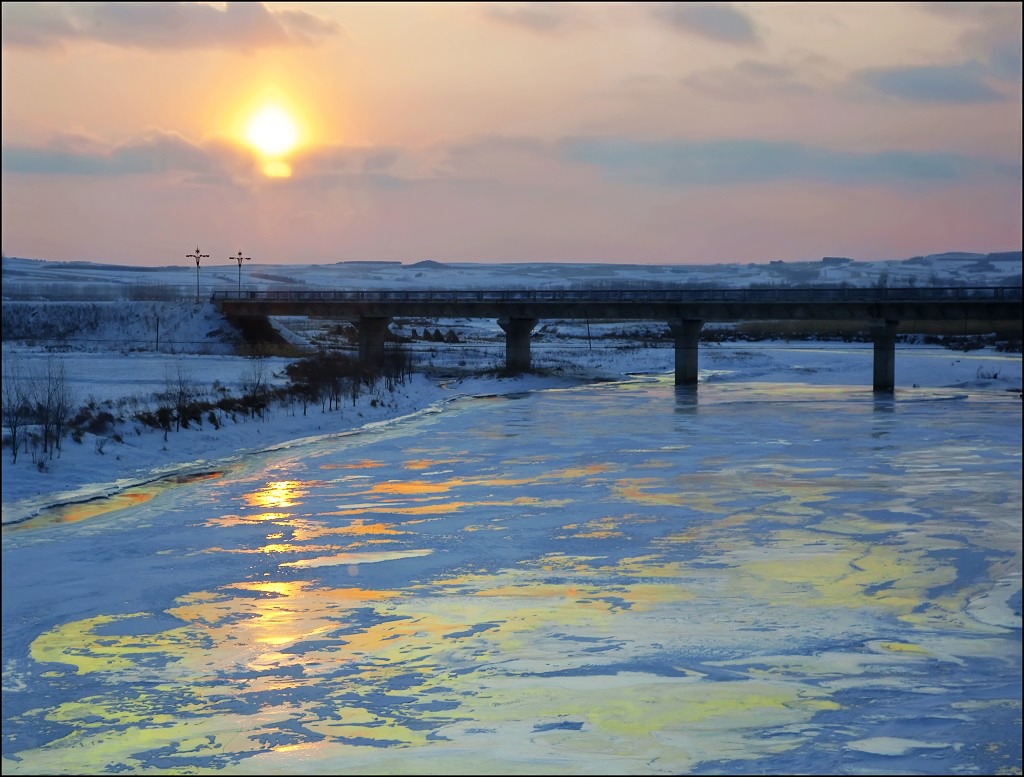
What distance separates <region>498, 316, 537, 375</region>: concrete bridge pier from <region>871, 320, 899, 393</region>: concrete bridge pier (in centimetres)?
2751

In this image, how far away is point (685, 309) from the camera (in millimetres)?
90375

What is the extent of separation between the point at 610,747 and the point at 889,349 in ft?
231

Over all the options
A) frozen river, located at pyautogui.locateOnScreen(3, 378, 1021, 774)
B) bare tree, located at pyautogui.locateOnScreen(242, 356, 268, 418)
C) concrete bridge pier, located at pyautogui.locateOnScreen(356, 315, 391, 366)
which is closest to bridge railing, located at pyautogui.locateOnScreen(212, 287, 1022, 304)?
concrete bridge pier, located at pyautogui.locateOnScreen(356, 315, 391, 366)

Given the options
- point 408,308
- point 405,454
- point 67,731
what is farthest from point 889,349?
point 67,731

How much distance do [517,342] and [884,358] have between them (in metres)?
30.2

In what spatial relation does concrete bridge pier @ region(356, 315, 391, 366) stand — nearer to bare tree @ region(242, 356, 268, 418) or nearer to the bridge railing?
the bridge railing

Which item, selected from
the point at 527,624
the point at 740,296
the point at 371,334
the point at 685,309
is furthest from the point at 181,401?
the point at 740,296

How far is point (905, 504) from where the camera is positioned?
29.3m

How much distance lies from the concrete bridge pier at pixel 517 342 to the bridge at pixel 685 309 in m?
0.08

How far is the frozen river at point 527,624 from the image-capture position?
44.3 feet

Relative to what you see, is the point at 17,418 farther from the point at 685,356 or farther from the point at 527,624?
the point at 685,356

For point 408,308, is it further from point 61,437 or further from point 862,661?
point 862,661

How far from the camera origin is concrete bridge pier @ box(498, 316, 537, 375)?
92625 millimetres

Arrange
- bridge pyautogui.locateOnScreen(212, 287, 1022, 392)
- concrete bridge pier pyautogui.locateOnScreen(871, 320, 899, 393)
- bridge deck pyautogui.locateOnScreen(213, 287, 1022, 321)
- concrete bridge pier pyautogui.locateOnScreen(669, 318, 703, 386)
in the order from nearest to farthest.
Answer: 1. concrete bridge pier pyautogui.locateOnScreen(871, 320, 899, 393)
2. bridge pyautogui.locateOnScreen(212, 287, 1022, 392)
3. bridge deck pyautogui.locateOnScreen(213, 287, 1022, 321)
4. concrete bridge pier pyautogui.locateOnScreen(669, 318, 703, 386)
